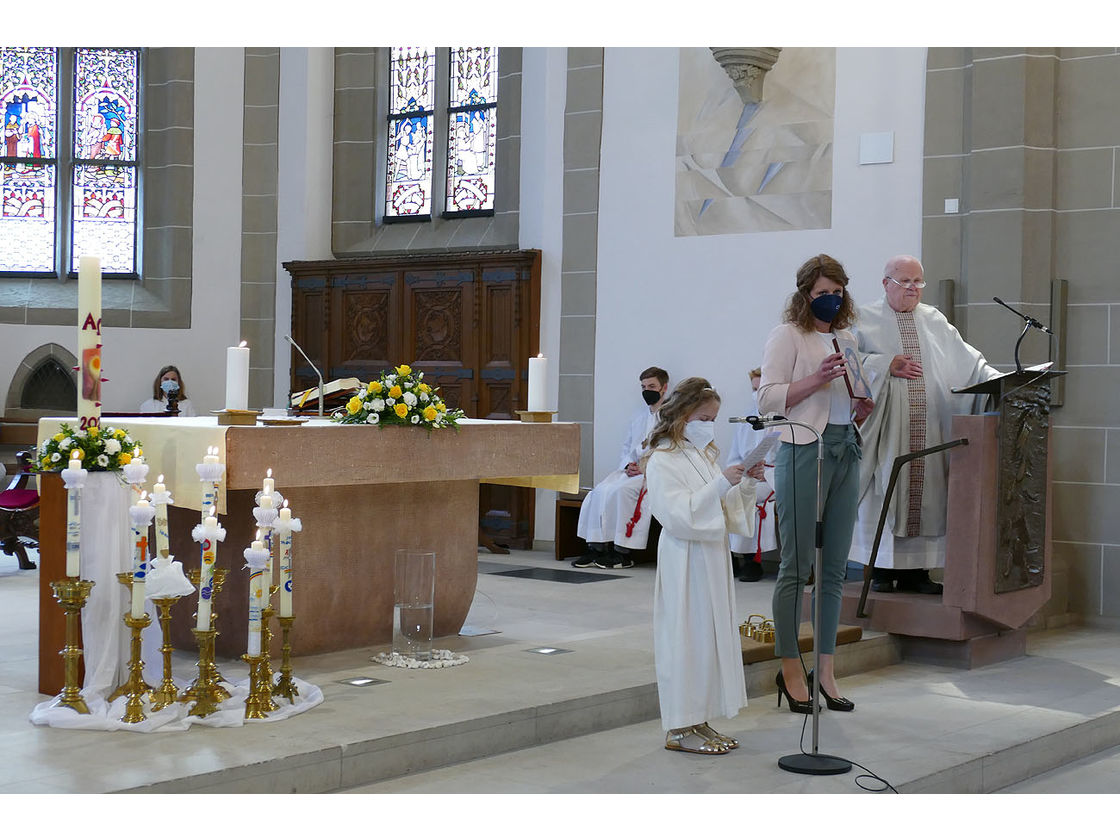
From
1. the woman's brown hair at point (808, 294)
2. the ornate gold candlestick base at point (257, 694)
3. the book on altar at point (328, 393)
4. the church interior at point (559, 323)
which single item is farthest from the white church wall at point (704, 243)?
the ornate gold candlestick base at point (257, 694)

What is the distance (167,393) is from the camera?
446 inches

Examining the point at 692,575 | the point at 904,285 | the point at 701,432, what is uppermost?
the point at 904,285

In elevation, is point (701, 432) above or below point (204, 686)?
above

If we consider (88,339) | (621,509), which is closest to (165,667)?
(88,339)

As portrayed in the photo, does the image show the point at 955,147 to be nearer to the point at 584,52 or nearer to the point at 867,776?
the point at 584,52

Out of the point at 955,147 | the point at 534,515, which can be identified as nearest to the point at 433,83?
the point at 534,515

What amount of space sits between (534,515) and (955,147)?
409 centimetres

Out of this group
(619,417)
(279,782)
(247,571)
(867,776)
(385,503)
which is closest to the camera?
(279,782)

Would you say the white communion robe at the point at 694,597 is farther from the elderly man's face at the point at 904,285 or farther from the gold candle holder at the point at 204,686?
the elderly man's face at the point at 904,285

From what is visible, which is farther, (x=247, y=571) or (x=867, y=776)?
(x=247, y=571)

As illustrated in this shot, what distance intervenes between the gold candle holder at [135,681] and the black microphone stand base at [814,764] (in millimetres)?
2144

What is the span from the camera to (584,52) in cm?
1001

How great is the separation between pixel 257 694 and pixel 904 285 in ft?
11.6

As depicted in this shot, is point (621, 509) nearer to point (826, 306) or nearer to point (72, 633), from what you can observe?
point (826, 306)
